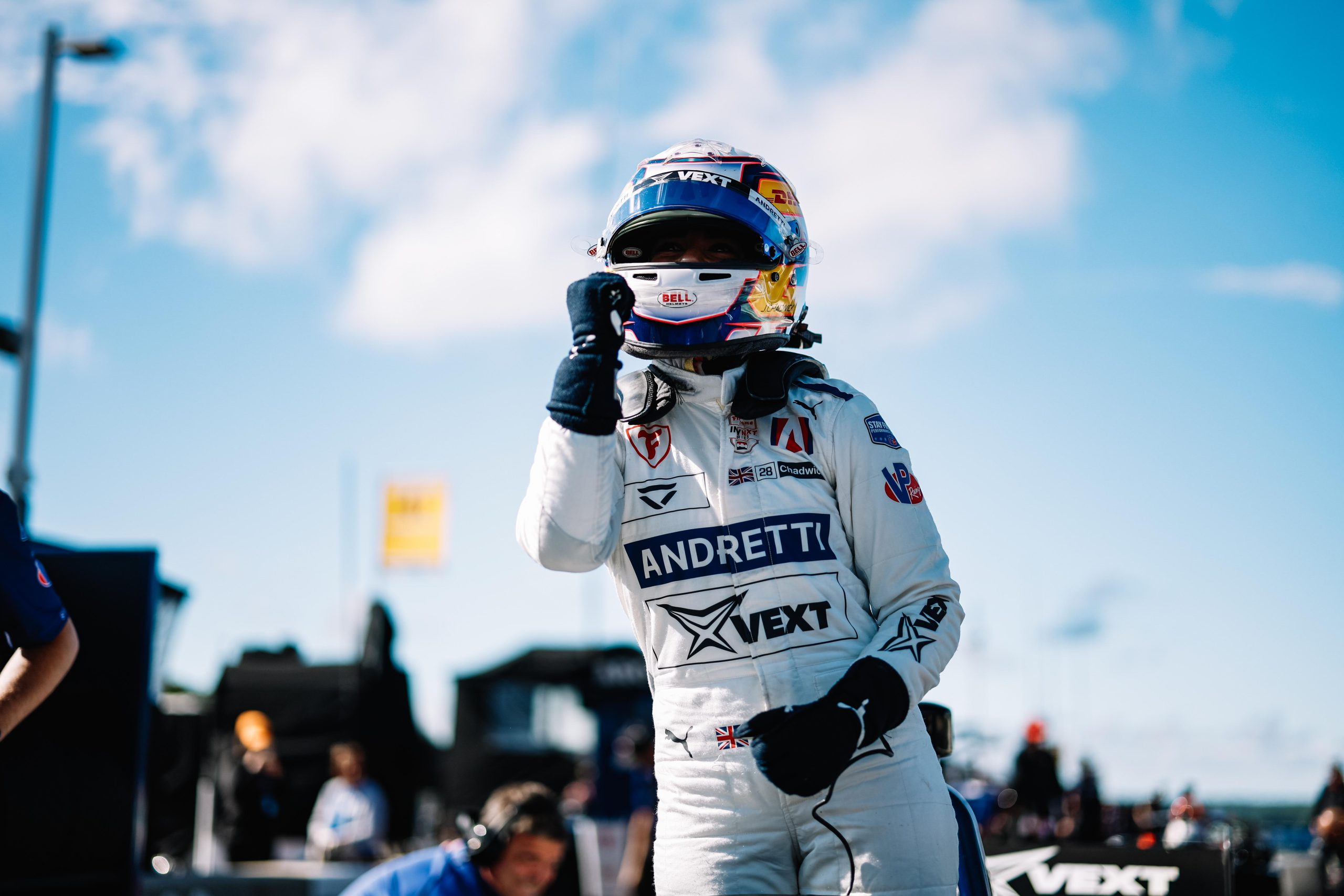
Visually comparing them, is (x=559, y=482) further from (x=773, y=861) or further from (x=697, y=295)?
(x=773, y=861)

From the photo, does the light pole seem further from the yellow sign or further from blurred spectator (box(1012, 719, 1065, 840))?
the yellow sign

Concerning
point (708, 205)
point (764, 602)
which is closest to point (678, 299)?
point (708, 205)

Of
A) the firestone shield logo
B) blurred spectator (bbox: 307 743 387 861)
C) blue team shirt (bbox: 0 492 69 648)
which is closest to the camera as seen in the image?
the firestone shield logo

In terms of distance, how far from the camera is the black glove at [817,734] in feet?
6.71

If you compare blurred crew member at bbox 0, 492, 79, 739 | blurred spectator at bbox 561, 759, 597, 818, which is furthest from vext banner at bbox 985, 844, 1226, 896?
blurred spectator at bbox 561, 759, 597, 818

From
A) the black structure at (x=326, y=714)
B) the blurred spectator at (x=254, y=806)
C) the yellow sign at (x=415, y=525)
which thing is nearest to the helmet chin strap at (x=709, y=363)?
the blurred spectator at (x=254, y=806)

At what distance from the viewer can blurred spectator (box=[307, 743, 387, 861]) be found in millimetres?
9609

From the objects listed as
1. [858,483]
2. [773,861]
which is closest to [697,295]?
[858,483]

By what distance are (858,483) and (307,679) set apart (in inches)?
407

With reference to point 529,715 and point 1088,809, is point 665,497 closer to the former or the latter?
point 1088,809

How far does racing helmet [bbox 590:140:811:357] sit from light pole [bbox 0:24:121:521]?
5.36 meters

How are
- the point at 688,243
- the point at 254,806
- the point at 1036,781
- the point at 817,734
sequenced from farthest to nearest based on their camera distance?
the point at 1036,781 < the point at 254,806 < the point at 688,243 < the point at 817,734

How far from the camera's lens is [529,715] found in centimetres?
1702

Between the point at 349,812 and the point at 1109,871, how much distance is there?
721 centimetres
